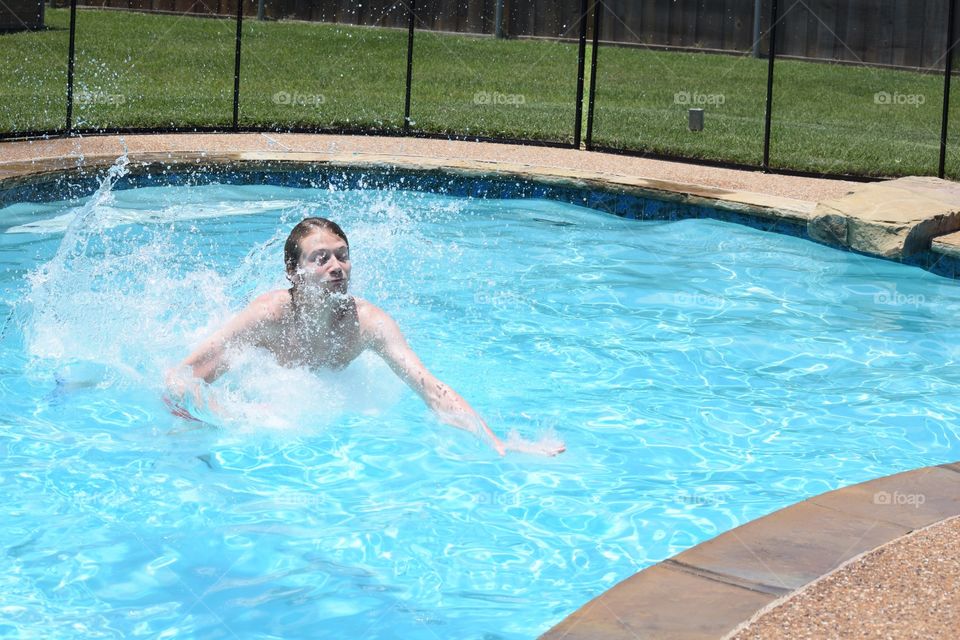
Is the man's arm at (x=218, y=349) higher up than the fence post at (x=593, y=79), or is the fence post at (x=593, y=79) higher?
the fence post at (x=593, y=79)

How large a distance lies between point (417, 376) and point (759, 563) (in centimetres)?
213

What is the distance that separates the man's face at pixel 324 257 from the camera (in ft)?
16.9

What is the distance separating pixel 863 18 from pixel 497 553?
17825mm

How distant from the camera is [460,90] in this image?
17219 mm

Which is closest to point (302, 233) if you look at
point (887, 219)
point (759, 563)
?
point (759, 563)

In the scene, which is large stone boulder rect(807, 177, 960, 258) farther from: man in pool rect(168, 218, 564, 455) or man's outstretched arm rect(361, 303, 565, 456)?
man in pool rect(168, 218, 564, 455)

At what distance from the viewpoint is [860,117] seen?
16.4 m

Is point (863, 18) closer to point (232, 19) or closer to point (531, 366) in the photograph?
point (232, 19)

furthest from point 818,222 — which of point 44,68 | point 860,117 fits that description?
point 44,68

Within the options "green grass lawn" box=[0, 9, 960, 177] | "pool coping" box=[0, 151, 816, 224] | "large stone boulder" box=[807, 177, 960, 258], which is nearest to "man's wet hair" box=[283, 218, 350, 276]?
"pool coping" box=[0, 151, 816, 224]

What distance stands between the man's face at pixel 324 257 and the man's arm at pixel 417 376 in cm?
42

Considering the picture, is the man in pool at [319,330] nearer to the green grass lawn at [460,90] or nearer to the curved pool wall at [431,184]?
the curved pool wall at [431,184]

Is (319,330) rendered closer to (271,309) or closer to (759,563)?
(271,309)

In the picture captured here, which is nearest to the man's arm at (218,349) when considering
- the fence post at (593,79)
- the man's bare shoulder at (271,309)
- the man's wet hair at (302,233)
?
the man's bare shoulder at (271,309)
